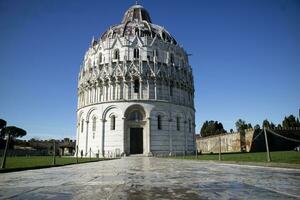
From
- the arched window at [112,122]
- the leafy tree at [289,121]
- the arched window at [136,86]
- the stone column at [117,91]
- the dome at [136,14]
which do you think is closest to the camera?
the arched window at [112,122]

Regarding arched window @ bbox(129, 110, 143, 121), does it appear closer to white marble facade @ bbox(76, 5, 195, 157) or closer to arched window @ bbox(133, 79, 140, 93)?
white marble facade @ bbox(76, 5, 195, 157)

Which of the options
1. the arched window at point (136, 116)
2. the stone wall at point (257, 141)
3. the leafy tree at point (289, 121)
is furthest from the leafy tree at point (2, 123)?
the leafy tree at point (289, 121)

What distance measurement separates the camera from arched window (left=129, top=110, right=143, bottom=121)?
4059 cm

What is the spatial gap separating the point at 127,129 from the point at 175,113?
866 centimetres

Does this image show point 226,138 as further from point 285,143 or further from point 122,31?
point 122,31

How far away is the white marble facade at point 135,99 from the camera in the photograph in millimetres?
39750

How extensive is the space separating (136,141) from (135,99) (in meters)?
6.65

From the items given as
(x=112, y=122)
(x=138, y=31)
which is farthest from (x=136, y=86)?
(x=138, y=31)

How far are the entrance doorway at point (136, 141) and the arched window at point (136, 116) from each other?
69.3 inches

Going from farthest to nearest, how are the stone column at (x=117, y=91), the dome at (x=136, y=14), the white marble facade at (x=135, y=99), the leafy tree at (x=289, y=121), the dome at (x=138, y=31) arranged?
the leafy tree at (x=289, y=121), the dome at (x=136, y=14), the dome at (x=138, y=31), the stone column at (x=117, y=91), the white marble facade at (x=135, y=99)

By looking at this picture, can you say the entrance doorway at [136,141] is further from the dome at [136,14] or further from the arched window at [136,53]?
the dome at [136,14]

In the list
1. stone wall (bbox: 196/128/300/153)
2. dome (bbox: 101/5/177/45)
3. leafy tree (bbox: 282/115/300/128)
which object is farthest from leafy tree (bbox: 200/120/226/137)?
dome (bbox: 101/5/177/45)

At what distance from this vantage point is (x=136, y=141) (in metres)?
40.0

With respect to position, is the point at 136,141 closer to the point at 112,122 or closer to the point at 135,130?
the point at 135,130
